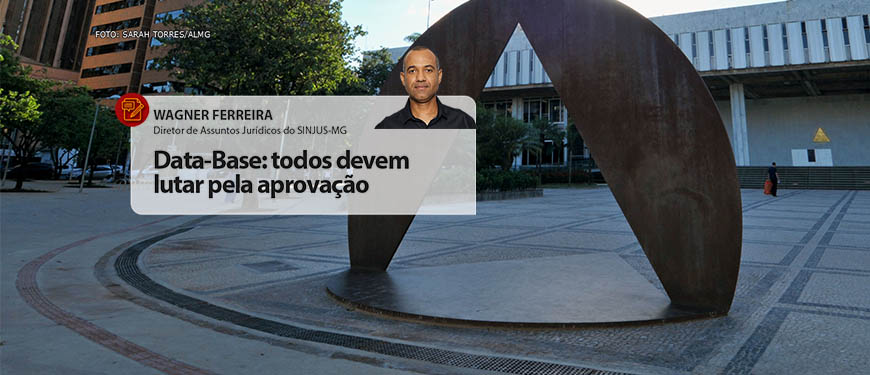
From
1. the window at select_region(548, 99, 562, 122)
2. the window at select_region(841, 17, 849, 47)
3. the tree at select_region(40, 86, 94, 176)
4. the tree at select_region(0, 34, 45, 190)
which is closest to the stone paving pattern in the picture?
the tree at select_region(0, 34, 45, 190)

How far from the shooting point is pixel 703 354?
362cm

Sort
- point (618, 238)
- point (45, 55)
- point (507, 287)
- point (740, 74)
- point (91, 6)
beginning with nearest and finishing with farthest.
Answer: point (507, 287), point (618, 238), point (740, 74), point (45, 55), point (91, 6)

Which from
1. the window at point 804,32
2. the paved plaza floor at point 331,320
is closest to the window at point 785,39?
the window at point 804,32

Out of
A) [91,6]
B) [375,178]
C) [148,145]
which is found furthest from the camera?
[91,6]

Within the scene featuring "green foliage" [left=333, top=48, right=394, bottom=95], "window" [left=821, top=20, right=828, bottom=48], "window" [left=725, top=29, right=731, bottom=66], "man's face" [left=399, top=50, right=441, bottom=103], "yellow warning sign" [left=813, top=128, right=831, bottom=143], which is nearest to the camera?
"man's face" [left=399, top=50, right=441, bottom=103]

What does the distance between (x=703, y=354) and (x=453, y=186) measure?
778 inches

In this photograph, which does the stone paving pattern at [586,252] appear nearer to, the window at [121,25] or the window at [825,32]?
the window at [825,32]

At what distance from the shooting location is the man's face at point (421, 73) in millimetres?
5145

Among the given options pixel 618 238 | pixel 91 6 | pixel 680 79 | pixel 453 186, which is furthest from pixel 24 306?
pixel 91 6

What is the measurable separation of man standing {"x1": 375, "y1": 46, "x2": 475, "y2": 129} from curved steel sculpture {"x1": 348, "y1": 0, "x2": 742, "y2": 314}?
3.71 ft

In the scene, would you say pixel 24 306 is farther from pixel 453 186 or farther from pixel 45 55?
pixel 45 55

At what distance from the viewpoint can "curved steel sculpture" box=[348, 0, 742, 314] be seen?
471 cm

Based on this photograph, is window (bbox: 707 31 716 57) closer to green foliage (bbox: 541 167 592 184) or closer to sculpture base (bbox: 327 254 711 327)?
green foliage (bbox: 541 167 592 184)

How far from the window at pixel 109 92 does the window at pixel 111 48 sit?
4469mm
